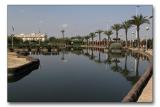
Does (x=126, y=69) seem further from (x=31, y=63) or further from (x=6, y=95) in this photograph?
(x=6, y=95)

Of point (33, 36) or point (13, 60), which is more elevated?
point (33, 36)

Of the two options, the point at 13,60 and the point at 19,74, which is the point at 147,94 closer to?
the point at 13,60

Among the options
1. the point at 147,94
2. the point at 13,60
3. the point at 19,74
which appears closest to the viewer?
the point at 147,94

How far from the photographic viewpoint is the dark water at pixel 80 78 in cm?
763

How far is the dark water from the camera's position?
7.63 metres

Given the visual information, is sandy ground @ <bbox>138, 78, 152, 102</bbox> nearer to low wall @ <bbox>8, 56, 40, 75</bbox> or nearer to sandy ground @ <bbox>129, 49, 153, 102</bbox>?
sandy ground @ <bbox>129, 49, 153, 102</bbox>

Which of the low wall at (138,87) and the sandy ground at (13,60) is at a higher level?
the sandy ground at (13,60)

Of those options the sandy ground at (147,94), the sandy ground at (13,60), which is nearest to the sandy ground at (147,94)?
the sandy ground at (147,94)

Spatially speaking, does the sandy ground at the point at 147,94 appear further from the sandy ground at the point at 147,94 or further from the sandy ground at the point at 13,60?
the sandy ground at the point at 13,60

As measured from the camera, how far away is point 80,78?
27.0 feet

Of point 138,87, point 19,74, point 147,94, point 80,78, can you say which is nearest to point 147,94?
point 147,94

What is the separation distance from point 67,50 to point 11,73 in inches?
80.9

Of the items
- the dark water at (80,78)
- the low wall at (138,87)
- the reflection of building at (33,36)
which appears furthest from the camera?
the reflection of building at (33,36)

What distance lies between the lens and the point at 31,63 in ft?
29.3
